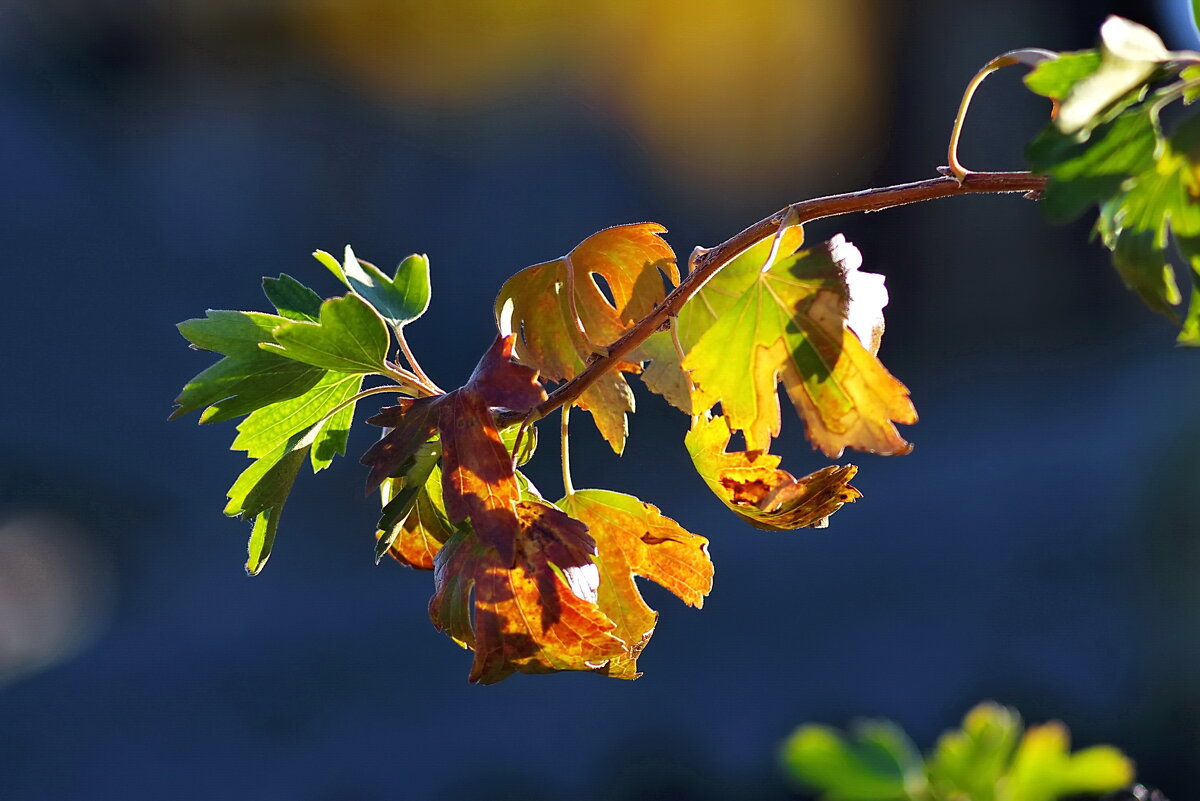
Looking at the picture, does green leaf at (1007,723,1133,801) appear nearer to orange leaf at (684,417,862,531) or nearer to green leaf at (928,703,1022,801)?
green leaf at (928,703,1022,801)

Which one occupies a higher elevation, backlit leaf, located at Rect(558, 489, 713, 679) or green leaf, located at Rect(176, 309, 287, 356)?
green leaf, located at Rect(176, 309, 287, 356)

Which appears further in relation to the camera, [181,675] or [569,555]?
[181,675]

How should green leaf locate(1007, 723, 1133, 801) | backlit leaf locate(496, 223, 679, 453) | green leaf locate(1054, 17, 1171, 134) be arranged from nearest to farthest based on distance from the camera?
1. green leaf locate(1007, 723, 1133, 801)
2. green leaf locate(1054, 17, 1171, 134)
3. backlit leaf locate(496, 223, 679, 453)

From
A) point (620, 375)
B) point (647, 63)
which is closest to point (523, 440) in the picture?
point (620, 375)

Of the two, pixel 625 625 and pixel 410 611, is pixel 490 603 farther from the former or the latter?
pixel 410 611

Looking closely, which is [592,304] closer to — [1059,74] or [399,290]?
[399,290]

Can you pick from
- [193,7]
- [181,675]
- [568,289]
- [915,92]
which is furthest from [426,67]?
[568,289]

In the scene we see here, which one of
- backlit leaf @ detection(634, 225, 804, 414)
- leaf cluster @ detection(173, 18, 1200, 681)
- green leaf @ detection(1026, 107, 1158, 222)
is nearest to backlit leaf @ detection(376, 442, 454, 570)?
leaf cluster @ detection(173, 18, 1200, 681)
